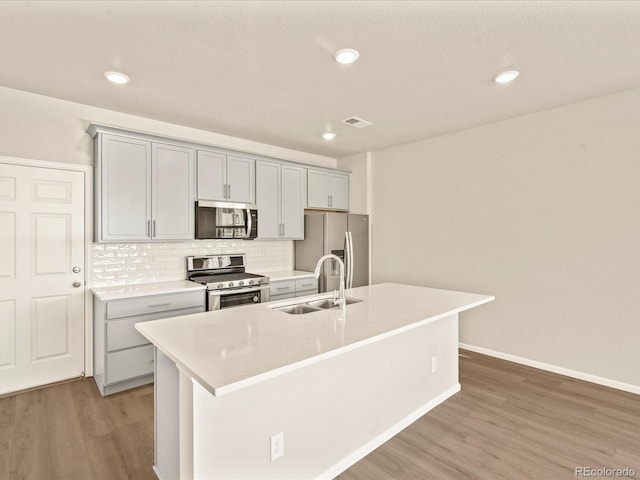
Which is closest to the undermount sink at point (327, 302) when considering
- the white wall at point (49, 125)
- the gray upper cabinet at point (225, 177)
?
the gray upper cabinet at point (225, 177)

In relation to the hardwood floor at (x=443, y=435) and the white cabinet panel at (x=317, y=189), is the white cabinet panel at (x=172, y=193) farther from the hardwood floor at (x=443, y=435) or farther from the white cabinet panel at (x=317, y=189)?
Result: the white cabinet panel at (x=317, y=189)

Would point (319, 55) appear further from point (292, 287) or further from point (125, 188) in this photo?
point (292, 287)

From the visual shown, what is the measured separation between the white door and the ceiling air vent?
106 inches

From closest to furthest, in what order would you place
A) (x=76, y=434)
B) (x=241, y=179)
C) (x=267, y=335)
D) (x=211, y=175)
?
1. (x=267, y=335)
2. (x=76, y=434)
3. (x=211, y=175)
4. (x=241, y=179)

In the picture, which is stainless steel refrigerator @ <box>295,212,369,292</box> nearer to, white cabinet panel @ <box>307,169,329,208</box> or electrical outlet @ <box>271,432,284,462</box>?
white cabinet panel @ <box>307,169,329,208</box>

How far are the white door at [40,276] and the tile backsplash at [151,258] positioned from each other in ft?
0.57

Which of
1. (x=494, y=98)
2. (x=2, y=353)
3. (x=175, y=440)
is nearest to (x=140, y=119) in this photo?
(x=2, y=353)

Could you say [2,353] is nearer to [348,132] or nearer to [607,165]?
[348,132]

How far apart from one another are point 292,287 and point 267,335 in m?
2.62

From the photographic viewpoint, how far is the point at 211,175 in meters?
3.84

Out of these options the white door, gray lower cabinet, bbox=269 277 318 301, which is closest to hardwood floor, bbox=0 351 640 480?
the white door

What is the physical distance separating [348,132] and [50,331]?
3.66 metres

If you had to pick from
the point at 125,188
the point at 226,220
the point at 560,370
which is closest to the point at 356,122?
the point at 226,220

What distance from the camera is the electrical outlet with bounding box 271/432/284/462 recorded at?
5.60ft
